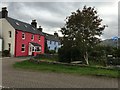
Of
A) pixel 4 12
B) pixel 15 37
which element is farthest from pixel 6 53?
pixel 4 12

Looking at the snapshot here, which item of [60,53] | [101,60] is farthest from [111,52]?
[60,53]

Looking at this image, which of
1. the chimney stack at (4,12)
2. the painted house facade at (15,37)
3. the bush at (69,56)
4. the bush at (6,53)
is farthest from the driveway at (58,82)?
the chimney stack at (4,12)

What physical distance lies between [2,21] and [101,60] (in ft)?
79.2

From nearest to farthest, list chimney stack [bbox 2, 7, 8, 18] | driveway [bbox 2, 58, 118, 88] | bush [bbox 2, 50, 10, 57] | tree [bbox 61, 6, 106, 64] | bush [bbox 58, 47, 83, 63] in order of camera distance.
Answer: driveway [bbox 2, 58, 118, 88] < tree [bbox 61, 6, 106, 64] < bush [bbox 58, 47, 83, 63] < bush [bbox 2, 50, 10, 57] < chimney stack [bbox 2, 7, 8, 18]

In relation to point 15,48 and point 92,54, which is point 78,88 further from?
point 15,48

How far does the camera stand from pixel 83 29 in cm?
1933

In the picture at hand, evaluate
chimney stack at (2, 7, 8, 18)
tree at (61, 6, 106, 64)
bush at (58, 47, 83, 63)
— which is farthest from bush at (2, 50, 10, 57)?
tree at (61, 6, 106, 64)

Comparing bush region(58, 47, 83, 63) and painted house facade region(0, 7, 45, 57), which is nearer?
bush region(58, 47, 83, 63)

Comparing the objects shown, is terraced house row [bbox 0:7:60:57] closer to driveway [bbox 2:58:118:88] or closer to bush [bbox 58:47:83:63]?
bush [bbox 58:47:83:63]

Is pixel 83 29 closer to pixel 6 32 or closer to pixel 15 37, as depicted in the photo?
pixel 15 37

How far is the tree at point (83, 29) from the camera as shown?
19.1 metres

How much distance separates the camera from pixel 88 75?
12.7 m

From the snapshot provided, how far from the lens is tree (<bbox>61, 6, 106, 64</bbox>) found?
62.7 feet

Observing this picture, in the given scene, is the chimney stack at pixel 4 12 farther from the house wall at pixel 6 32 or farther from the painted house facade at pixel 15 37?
the house wall at pixel 6 32
